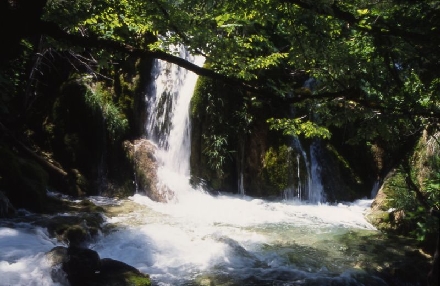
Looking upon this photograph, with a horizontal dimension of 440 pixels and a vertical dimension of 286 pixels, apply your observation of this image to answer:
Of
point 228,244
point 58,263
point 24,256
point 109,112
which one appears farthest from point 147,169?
point 58,263

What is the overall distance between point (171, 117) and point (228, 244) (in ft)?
21.6

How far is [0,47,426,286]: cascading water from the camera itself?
586 centimetres

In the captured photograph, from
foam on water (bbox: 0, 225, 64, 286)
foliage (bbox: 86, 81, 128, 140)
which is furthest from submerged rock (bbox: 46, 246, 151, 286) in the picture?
foliage (bbox: 86, 81, 128, 140)

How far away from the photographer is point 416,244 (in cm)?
765

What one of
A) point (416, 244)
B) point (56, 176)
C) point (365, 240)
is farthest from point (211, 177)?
point (416, 244)

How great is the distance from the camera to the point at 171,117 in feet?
42.1

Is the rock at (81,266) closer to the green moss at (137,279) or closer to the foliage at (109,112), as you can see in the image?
the green moss at (137,279)

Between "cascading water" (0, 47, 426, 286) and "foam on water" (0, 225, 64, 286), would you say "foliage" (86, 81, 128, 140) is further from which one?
"foam on water" (0, 225, 64, 286)

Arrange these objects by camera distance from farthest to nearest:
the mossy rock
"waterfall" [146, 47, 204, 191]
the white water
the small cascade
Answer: the small cascade → "waterfall" [146, 47, 204, 191] → the mossy rock → the white water

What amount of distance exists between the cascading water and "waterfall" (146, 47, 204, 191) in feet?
3.04

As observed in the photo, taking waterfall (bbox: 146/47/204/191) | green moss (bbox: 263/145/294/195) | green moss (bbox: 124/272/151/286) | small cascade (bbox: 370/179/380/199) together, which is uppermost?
waterfall (bbox: 146/47/204/191)

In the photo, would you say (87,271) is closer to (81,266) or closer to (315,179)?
(81,266)

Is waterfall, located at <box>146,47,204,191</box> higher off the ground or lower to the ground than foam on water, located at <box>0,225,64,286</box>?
higher

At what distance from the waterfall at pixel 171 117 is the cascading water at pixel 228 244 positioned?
93 centimetres
